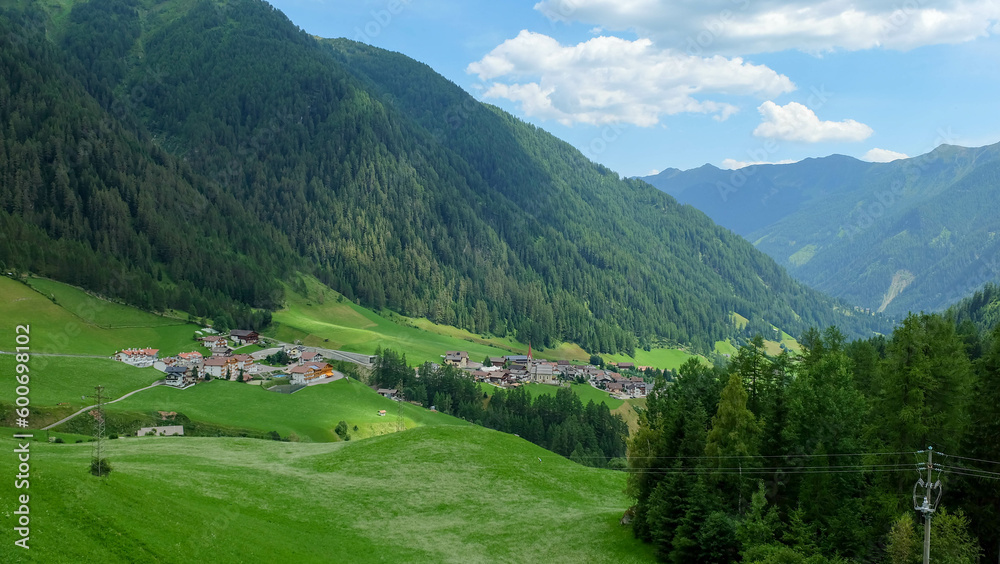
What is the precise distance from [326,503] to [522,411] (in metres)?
114

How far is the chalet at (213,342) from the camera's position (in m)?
187

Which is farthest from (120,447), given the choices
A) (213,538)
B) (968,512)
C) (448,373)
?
(448,373)

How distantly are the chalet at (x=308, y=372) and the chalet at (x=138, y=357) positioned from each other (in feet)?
113

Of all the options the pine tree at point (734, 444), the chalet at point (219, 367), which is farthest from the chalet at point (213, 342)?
the pine tree at point (734, 444)

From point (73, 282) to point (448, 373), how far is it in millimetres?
116353

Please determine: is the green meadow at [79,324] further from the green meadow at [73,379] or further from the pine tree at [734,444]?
the pine tree at [734,444]

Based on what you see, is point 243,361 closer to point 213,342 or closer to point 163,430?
point 213,342

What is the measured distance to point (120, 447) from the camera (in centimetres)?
7706

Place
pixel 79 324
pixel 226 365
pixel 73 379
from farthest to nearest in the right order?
pixel 79 324, pixel 226 365, pixel 73 379

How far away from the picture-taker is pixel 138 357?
538 ft

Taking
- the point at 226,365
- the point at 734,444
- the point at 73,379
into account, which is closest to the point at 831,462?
the point at 734,444

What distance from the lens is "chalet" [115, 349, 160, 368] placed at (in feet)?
532

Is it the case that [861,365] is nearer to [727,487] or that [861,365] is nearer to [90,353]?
[727,487]

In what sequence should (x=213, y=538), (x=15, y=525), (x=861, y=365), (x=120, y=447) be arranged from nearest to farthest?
(x=15, y=525), (x=213, y=538), (x=861, y=365), (x=120, y=447)
